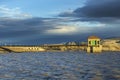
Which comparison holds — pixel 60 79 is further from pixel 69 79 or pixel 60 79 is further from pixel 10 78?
pixel 10 78

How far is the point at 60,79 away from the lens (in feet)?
192

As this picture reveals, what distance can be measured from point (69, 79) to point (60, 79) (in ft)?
4.48

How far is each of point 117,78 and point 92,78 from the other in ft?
12.5

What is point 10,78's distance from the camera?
199 feet

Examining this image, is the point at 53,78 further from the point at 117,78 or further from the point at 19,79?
the point at 117,78

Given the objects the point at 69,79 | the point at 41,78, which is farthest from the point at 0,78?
the point at 69,79

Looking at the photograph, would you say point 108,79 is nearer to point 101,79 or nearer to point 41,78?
point 101,79

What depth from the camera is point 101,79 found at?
190 feet

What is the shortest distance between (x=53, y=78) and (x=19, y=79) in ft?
17.2

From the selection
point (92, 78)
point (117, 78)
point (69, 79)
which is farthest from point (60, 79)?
point (117, 78)

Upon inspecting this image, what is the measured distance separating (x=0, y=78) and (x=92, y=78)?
14.3 m

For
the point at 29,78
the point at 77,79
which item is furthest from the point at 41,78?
the point at 77,79

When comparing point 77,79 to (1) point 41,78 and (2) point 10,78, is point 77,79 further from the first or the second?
(2) point 10,78

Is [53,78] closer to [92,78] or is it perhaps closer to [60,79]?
[60,79]
